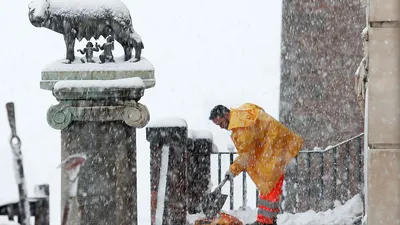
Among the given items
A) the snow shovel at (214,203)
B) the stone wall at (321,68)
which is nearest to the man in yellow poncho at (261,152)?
the snow shovel at (214,203)

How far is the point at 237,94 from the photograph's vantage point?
1330 inches

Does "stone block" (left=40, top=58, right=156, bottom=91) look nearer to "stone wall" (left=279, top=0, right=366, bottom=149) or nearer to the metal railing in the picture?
the metal railing

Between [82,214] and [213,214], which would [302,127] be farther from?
[82,214]

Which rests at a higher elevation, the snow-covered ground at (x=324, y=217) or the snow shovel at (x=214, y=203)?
the snow shovel at (x=214, y=203)

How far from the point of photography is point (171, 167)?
8.30 m

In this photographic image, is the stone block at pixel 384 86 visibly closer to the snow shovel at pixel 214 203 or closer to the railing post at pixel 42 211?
the railing post at pixel 42 211

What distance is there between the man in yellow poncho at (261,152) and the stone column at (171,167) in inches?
15.5

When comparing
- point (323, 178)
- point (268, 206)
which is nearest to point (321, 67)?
point (323, 178)

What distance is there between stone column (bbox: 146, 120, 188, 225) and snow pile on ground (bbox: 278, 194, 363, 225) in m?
2.01

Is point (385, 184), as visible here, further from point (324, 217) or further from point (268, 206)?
point (324, 217)

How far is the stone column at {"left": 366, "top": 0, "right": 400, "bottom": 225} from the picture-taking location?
396cm

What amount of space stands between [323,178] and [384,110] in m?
9.02

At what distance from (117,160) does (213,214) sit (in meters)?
1.55

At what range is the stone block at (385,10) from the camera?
3939 mm
